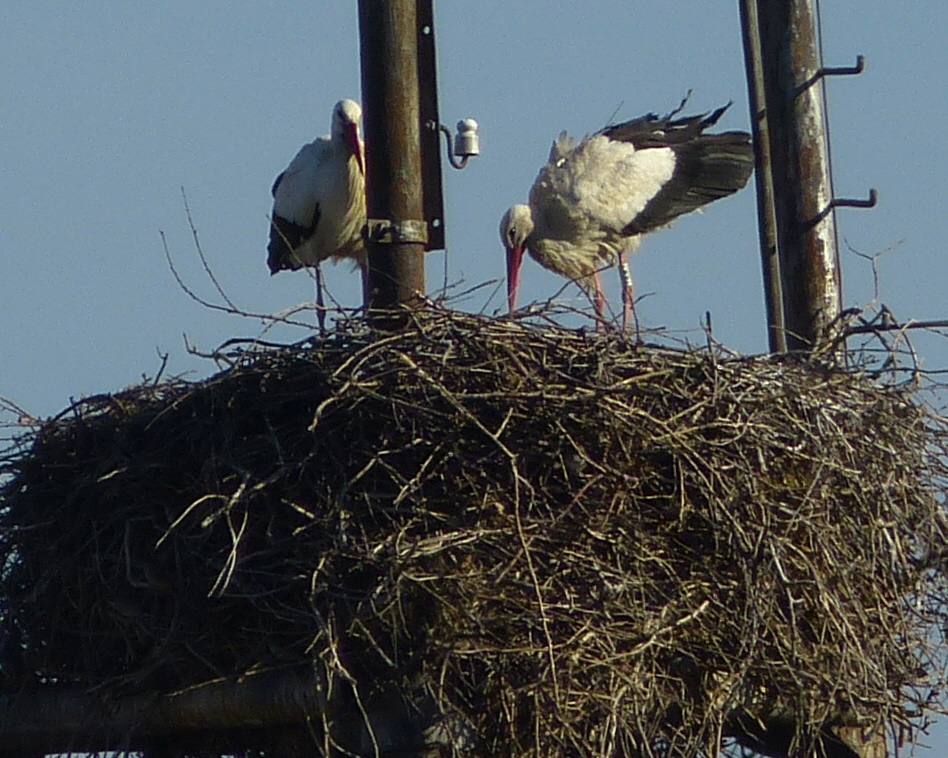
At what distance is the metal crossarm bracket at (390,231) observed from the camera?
6.89 meters

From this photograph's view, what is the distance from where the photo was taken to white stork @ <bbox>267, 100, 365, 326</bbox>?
10.1 metres

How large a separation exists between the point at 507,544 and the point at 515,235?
572 cm

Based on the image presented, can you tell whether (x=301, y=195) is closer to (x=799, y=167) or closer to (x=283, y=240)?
(x=283, y=240)

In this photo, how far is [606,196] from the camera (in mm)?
11180

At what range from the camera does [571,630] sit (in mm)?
5520

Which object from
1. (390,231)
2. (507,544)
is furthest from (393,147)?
(507,544)

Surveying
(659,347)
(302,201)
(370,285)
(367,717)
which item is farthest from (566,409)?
(302,201)

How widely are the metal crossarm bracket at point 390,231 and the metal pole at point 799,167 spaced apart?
1.41 m

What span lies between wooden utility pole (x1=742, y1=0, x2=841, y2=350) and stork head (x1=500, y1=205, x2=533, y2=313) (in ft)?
11.1

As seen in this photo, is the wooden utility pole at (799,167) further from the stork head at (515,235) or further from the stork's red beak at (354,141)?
the stork head at (515,235)

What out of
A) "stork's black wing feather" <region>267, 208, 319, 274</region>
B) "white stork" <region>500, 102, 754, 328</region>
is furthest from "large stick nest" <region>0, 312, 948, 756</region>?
"white stork" <region>500, 102, 754, 328</region>

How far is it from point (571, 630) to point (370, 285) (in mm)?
1808

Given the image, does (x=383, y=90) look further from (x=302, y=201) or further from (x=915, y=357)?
(x=302, y=201)

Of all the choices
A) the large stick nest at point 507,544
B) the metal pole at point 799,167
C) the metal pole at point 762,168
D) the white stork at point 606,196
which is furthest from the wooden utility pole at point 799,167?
the white stork at point 606,196
